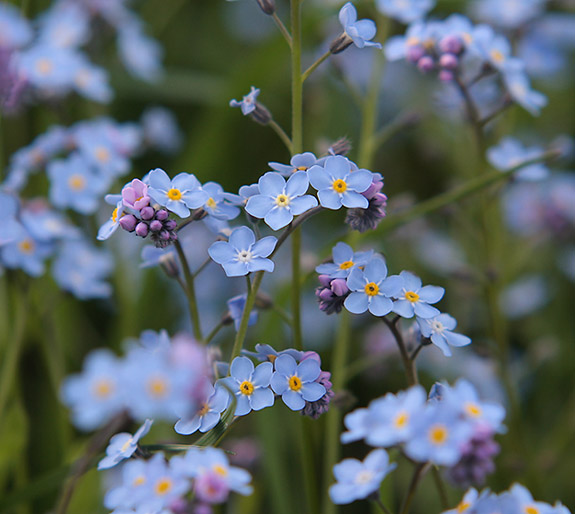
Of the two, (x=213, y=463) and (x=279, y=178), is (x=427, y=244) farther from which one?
(x=213, y=463)

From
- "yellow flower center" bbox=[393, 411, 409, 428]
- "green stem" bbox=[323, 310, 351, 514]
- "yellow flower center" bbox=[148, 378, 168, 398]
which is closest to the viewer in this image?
"yellow flower center" bbox=[148, 378, 168, 398]

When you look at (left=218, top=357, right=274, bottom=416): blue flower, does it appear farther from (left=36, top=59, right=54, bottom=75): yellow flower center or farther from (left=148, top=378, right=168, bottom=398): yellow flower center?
(left=36, top=59, right=54, bottom=75): yellow flower center

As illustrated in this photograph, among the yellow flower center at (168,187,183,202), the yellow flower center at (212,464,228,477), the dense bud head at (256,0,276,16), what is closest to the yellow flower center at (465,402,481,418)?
the yellow flower center at (212,464,228,477)

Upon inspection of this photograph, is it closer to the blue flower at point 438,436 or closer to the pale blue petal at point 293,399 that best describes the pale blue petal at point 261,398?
the pale blue petal at point 293,399

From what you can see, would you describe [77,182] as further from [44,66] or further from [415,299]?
[415,299]

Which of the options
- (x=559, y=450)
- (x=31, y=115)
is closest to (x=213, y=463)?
(x=559, y=450)

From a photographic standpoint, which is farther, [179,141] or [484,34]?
[179,141]

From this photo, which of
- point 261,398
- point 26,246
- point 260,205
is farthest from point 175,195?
point 26,246
